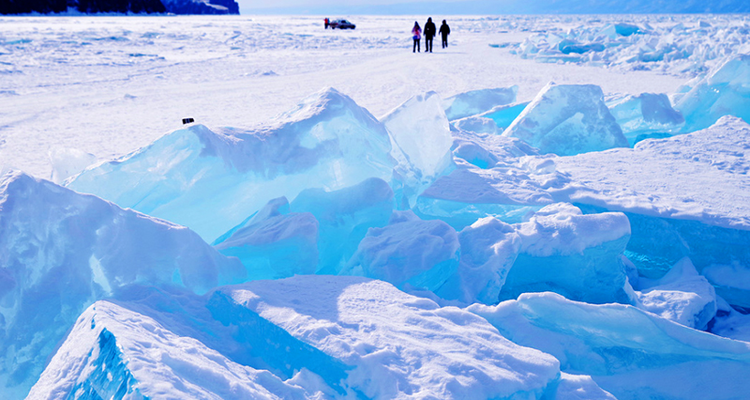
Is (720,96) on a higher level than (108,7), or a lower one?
lower

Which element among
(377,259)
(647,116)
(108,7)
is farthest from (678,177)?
(108,7)

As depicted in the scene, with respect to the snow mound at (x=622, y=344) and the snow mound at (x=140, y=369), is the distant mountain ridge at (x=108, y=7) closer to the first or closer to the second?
the snow mound at (x=140, y=369)

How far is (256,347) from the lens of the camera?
1.55m

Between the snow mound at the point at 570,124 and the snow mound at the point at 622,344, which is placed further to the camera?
the snow mound at the point at 570,124

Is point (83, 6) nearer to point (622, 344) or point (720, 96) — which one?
point (720, 96)

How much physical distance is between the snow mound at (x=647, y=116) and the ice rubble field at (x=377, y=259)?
0.67m

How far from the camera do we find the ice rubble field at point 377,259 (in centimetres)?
139

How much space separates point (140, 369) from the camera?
3.72 feet

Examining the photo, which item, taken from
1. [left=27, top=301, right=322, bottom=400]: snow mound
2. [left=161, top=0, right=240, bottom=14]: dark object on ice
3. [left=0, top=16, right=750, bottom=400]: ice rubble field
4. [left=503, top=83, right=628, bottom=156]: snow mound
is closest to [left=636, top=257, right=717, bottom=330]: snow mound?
[left=0, top=16, right=750, bottom=400]: ice rubble field

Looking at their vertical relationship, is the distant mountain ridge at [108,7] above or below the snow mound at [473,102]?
above

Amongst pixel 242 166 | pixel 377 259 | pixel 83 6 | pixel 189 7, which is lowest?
pixel 377 259

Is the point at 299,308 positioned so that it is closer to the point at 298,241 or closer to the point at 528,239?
the point at 298,241

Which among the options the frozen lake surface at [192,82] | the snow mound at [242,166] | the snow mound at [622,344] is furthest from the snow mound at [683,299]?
the frozen lake surface at [192,82]

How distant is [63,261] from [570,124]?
392 cm
